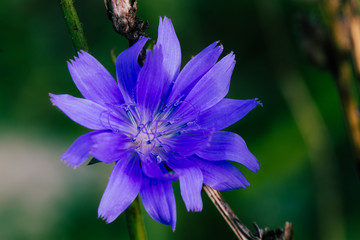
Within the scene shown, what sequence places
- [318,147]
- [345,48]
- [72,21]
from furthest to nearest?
[318,147]
[345,48]
[72,21]

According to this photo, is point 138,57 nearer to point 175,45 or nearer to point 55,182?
point 175,45

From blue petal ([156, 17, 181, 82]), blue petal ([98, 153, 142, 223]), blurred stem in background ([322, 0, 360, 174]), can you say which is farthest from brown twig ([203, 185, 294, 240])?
blurred stem in background ([322, 0, 360, 174])

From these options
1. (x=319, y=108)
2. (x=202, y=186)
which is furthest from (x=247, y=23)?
(x=202, y=186)

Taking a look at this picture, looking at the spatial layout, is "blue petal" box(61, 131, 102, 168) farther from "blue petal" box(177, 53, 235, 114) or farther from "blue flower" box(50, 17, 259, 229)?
"blue petal" box(177, 53, 235, 114)

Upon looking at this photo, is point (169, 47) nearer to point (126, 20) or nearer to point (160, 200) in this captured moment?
point (126, 20)

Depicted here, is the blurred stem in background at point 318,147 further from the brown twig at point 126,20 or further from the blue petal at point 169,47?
the brown twig at point 126,20

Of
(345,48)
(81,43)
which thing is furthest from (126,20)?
(345,48)

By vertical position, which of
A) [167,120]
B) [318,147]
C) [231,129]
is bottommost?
[318,147]
